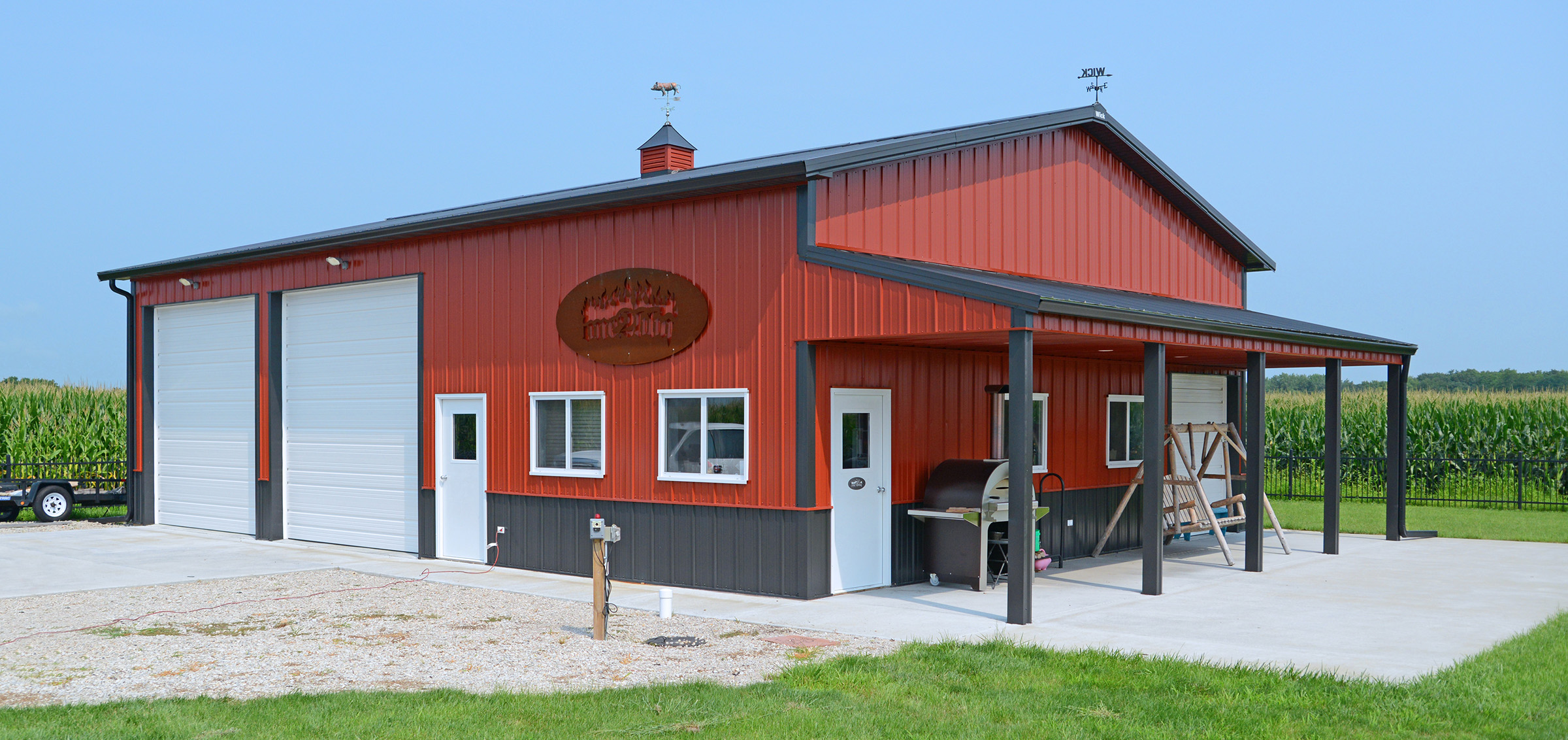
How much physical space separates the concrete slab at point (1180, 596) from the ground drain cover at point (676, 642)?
963 mm

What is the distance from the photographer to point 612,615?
35.2ft

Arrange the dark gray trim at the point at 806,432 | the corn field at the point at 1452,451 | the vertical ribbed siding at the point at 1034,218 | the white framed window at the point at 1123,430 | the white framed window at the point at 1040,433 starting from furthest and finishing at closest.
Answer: the corn field at the point at 1452,451, the white framed window at the point at 1123,430, the white framed window at the point at 1040,433, the vertical ribbed siding at the point at 1034,218, the dark gray trim at the point at 806,432

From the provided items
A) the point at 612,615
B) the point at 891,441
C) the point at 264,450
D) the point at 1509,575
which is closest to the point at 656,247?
the point at 891,441

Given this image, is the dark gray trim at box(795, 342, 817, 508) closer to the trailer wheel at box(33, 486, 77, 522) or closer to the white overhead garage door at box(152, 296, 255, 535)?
the white overhead garage door at box(152, 296, 255, 535)

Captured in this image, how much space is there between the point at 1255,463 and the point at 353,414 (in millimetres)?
10936

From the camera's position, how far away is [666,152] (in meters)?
18.0

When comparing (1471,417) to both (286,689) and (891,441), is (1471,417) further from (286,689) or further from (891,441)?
(286,689)

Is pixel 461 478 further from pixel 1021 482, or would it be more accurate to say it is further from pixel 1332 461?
pixel 1332 461

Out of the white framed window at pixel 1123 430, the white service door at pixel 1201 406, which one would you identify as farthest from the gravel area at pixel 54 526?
the white service door at pixel 1201 406

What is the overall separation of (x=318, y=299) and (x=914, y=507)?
28.7 ft

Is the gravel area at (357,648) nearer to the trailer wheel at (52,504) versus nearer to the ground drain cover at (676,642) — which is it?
the ground drain cover at (676,642)

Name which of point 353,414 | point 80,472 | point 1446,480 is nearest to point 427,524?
point 353,414

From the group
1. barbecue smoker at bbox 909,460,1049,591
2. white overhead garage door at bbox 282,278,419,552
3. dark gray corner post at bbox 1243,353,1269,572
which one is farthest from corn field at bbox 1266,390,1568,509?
white overhead garage door at bbox 282,278,419,552

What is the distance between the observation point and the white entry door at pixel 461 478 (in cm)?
1462
